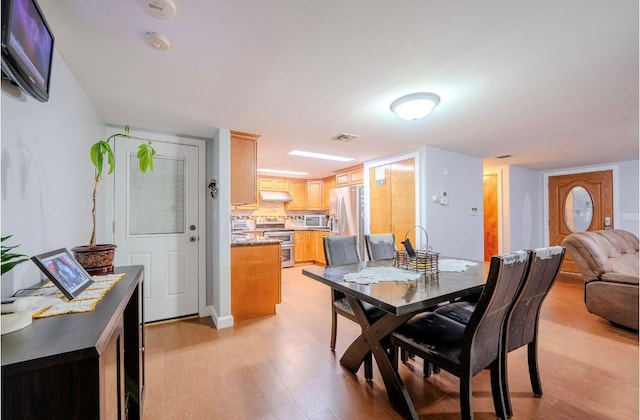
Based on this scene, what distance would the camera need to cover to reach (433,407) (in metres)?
1.63

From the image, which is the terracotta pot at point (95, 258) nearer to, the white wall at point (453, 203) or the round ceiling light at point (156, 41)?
the round ceiling light at point (156, 41)

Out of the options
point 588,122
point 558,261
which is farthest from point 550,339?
point 588,122

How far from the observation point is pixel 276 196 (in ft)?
19.6

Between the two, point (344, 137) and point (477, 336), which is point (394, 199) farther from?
point (477, 336)

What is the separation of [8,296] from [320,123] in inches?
94.5

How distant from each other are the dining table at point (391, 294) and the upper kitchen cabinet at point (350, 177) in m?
3.08

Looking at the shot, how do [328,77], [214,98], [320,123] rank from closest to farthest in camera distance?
[328,77], [214,98], [320,123]

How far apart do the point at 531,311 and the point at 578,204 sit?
203 inches

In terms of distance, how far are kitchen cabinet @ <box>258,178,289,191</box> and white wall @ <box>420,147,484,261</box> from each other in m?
3.40

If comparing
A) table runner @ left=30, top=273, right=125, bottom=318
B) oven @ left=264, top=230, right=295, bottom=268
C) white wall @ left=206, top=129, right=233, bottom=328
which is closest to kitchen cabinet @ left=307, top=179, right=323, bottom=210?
oven @ left=264, top=230, right=295, bottom=268

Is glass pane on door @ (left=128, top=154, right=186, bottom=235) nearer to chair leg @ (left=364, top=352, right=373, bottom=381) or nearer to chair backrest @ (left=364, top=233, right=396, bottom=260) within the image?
chair backrest @ (left=364, top=233, right=396, bottom=260)

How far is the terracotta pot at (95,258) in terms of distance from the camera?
1378mm

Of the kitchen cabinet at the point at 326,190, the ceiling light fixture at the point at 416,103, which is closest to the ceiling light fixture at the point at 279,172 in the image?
the kitchen cabinet at the point at 326,190

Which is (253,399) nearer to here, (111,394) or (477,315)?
(111,394)
